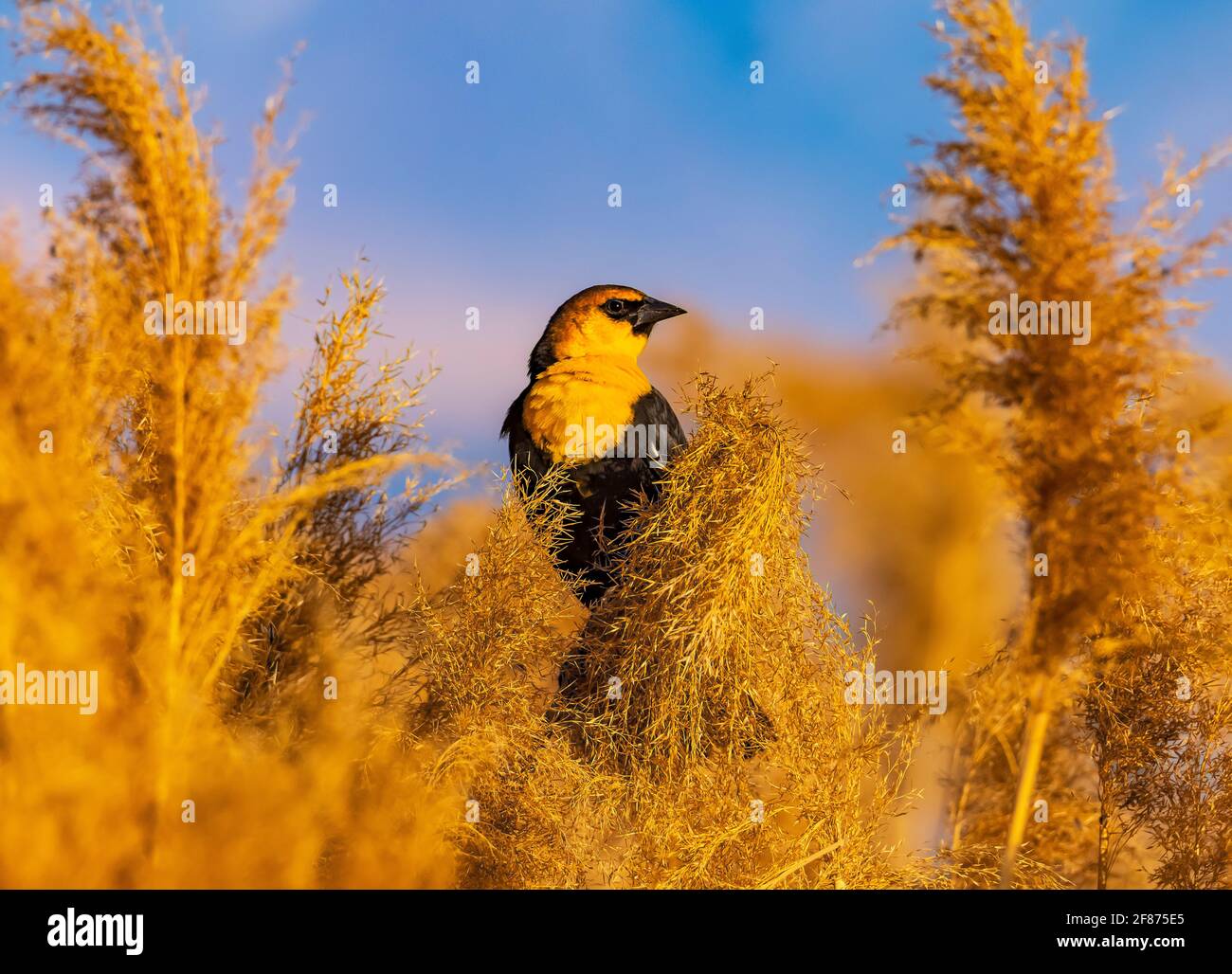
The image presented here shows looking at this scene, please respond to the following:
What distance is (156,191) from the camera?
2959 mm

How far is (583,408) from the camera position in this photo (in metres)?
4.72

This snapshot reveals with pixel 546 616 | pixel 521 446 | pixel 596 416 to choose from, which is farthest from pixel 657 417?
pixel 546 616

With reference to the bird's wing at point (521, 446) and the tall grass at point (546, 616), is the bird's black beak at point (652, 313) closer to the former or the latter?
the bird's wing at point (521, 446)

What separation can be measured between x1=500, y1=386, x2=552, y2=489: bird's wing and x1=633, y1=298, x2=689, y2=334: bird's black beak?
62cm

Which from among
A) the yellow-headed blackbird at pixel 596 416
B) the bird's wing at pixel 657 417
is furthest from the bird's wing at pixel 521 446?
the bird's wing at pixel 657 417

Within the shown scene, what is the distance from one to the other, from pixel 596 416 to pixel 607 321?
2.02 ft

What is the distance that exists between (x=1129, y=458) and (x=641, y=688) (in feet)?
5.72

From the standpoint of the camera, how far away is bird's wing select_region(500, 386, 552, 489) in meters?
4.81

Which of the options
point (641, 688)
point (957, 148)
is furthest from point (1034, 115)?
point (641, 688)

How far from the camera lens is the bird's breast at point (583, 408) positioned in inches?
185

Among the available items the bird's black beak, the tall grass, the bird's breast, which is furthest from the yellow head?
the tall grass

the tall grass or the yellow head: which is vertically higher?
the yellow head

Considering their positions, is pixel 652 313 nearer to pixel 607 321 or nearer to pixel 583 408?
pixel 607 321

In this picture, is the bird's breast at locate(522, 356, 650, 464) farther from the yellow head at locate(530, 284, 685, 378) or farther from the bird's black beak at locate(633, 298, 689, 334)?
the bird's black beak at locate(633, 298, 689, 334)
